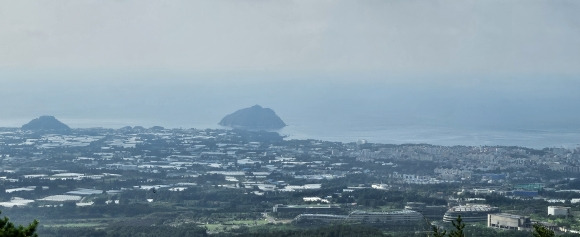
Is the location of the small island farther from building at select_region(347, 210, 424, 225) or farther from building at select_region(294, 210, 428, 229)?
building at select_region(347, 210, 424, 225)

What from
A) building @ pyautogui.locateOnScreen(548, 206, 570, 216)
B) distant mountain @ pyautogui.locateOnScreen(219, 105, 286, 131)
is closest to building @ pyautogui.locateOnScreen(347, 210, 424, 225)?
building @ pyautogui.locateOnScreen(548, 206, 570, 216)

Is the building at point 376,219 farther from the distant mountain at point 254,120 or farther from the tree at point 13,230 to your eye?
the distant mountain at point 254,120

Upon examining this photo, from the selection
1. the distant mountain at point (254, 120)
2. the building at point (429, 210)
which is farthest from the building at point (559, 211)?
the distant mountain at point (254, 120)

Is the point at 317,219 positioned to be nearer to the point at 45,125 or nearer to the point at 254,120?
the point at 45,125

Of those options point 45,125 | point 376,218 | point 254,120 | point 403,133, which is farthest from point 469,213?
point 254,120

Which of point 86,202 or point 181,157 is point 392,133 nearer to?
point 181,157

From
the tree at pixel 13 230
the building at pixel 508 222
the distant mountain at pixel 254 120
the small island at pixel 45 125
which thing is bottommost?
the building at pixel 508 222
